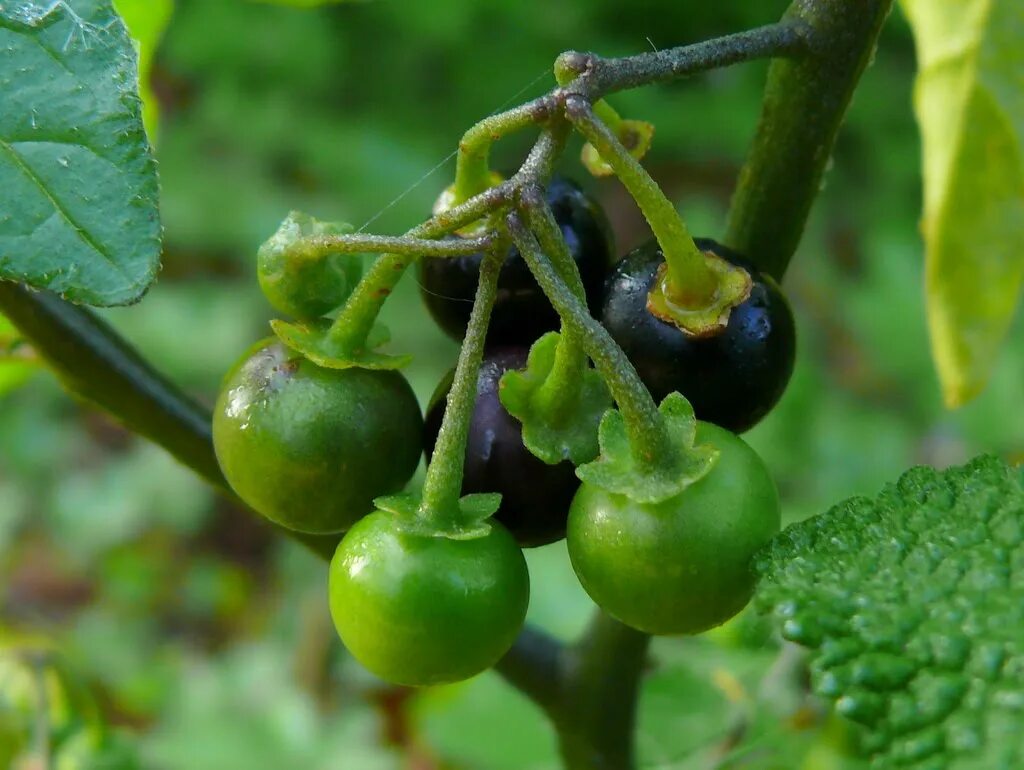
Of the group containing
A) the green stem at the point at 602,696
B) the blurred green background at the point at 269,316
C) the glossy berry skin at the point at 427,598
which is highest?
the glossy berry skin at the point at 427,598

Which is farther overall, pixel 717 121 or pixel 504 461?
pixel 717 121

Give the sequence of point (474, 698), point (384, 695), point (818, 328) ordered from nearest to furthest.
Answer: point (474, 698)
point (384, 695)
point (818, 328)

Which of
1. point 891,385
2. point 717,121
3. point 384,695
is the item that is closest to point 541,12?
point 717,121

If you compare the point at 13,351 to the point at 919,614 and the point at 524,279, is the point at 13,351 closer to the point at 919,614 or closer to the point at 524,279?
the point at 524,279

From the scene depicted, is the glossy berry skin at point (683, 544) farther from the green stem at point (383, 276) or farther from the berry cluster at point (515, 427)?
the green stem at point (383, 276)

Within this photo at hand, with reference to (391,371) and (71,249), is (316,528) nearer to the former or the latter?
(391,371)

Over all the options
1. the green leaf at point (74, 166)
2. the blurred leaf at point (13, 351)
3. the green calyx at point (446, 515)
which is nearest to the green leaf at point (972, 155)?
Answer: the green calyx at point (446, 515)
